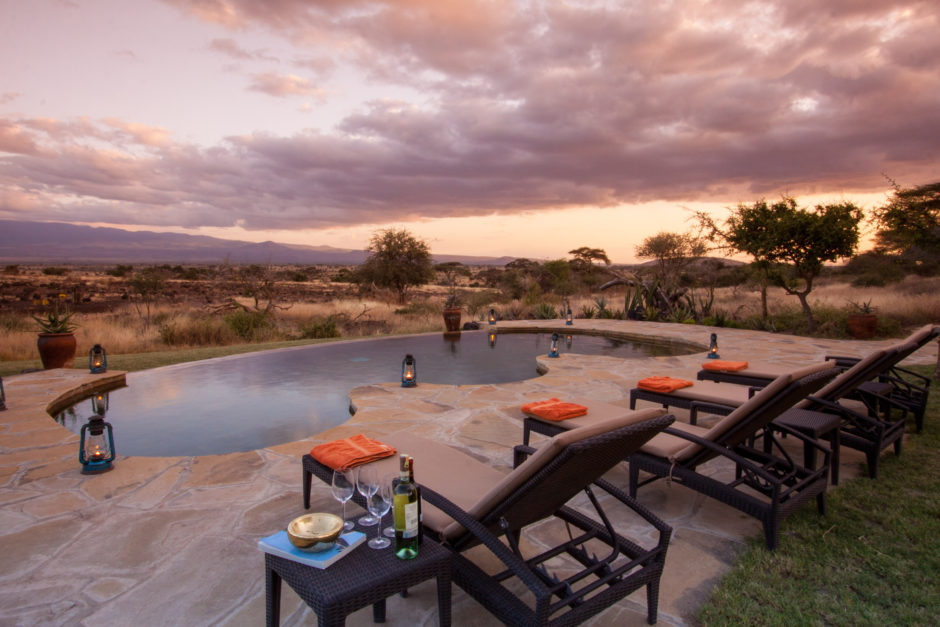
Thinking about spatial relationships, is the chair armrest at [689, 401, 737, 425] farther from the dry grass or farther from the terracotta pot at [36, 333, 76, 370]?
the dry grass

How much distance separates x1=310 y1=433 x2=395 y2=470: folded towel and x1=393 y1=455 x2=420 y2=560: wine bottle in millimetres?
955

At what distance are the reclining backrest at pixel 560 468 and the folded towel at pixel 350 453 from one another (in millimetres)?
833

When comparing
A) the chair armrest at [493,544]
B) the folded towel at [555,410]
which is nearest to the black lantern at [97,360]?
the folded towel at [555,410]

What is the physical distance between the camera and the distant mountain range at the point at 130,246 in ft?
344

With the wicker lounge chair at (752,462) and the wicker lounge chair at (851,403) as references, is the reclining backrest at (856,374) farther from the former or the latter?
the wicker lounge chair at (752,462)

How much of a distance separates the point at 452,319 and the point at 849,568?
10.1 m

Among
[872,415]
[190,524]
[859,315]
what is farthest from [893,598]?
[859,315]

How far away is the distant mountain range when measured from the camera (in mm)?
104750

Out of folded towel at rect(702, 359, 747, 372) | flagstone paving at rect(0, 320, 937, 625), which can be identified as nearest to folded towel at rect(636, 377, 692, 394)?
flagstone paving at rect(0, 320, 937, 625)

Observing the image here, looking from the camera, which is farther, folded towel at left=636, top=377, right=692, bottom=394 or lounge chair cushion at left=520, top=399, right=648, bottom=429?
folded towel at left=636, top=377, right=692, bottom=394

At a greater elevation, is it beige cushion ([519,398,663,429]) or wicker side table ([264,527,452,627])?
wicker side table ([264,527,452,627])

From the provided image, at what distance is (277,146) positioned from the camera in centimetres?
2194

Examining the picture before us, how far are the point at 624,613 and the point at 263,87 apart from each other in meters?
14.9

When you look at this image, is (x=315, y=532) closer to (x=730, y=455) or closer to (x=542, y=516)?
(x=542, y=516)
